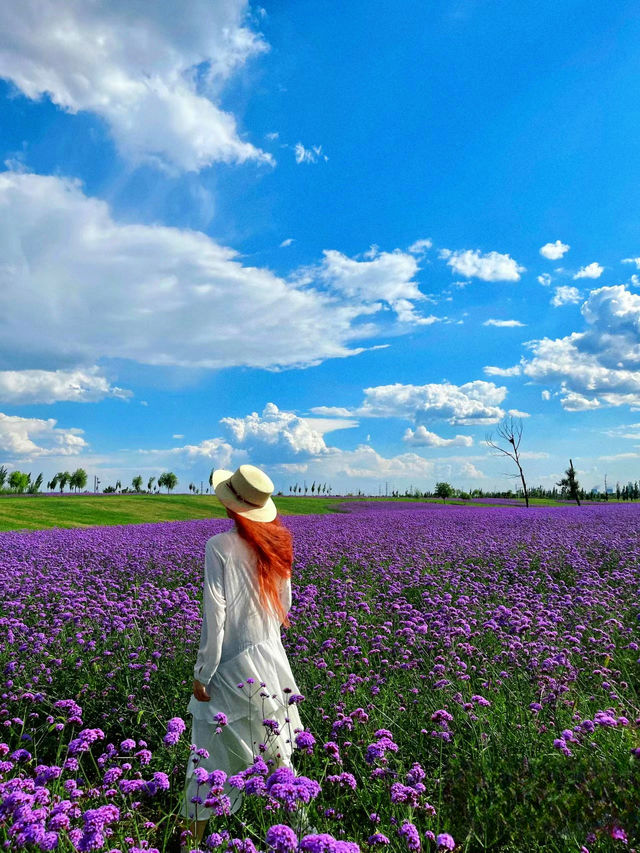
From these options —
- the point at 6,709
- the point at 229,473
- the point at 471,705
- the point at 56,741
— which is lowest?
the point at 56,741

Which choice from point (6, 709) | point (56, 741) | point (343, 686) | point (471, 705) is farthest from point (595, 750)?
point (6, 709)

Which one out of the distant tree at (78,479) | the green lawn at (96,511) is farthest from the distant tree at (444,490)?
Result: the distant tree at (78,479)

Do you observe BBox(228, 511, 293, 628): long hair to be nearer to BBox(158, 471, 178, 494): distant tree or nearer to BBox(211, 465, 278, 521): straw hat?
BBox(211, 465, 278, 521): straw hat

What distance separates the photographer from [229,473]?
3.85 m

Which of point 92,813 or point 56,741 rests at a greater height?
point 92,813

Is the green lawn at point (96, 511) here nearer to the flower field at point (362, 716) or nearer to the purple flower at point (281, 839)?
the flower field at point (362, 716)

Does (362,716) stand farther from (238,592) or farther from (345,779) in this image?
(238,592)

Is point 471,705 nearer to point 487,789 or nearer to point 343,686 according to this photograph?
point 487,789

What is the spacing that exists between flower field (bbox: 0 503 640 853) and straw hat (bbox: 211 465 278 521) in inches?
41.6

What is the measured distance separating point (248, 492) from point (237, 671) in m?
1.08

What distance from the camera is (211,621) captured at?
10.6 feet

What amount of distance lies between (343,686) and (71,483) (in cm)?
8260

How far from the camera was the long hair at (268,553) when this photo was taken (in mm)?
Result: 3418

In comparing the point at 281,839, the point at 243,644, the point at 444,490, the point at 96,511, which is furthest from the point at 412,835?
the point at 444,490
